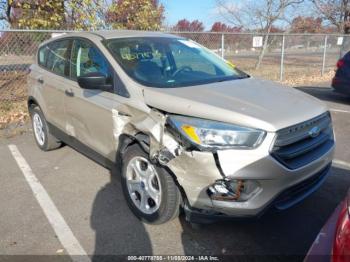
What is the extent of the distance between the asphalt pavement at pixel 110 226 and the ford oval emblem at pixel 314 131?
75 centimetres

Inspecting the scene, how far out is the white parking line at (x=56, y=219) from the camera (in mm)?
2961

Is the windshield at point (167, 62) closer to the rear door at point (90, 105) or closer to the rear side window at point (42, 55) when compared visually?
the rear door at point (90, 105)

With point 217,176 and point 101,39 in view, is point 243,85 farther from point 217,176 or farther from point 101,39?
point 101,39

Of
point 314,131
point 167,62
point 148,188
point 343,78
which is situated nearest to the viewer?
point 314,131

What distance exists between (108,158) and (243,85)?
Answer: 5.33 feet

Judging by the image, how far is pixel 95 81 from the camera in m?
3.41

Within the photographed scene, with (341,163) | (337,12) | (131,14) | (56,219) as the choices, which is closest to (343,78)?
(341,163)

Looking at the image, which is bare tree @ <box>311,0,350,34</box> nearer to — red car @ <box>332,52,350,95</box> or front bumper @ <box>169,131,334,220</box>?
red car @ <box>332,52,350,95</box>

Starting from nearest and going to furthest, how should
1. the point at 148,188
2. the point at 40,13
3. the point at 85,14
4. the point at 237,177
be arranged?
1. the point at 237,177
2. the point at 148,188
3. the point at 40,13
4. the point at 85,14

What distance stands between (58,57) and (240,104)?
2.90 m

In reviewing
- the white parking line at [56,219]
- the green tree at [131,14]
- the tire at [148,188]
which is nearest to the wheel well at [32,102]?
the white parking line at [56,219]

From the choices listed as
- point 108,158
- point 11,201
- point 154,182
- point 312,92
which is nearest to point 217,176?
point 154,182

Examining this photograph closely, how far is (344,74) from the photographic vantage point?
28.5ft

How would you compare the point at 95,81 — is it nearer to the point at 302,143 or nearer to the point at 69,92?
the point at 69,92
